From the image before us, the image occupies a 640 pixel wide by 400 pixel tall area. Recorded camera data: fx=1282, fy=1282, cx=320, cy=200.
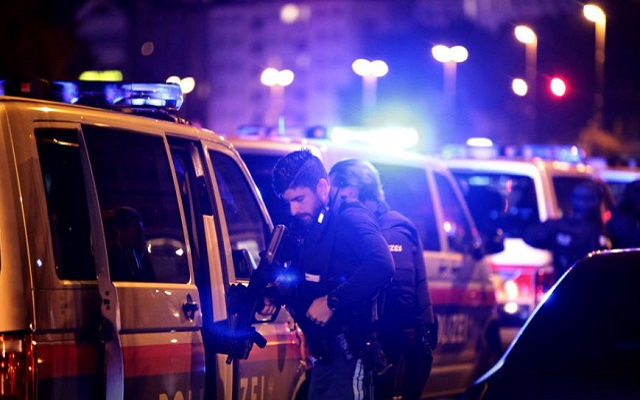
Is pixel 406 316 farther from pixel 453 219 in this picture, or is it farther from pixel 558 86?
pixel 558 86

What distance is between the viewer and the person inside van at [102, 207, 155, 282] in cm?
491

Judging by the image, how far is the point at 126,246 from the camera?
198 inches

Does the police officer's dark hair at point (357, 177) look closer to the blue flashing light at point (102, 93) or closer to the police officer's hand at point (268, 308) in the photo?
the police officer's hand at point (268, 308)

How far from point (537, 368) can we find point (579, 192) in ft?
21.1

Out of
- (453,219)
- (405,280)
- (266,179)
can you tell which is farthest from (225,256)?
→ (453,219)

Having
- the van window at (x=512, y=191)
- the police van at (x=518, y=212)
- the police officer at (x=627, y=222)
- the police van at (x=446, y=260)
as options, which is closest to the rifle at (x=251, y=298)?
the police van at (x=446, y=260)

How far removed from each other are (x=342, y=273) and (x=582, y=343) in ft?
3.71

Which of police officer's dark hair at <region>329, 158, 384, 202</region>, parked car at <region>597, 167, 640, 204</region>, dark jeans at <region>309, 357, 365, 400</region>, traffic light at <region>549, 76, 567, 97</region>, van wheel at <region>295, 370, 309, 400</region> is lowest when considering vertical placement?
van wheel at <region>295, 370, 309, 400</region>

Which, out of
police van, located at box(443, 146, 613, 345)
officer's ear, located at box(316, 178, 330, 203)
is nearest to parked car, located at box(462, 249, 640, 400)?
officer's ear, located at box(316, 178, 330, 203)

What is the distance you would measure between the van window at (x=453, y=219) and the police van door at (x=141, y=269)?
185 inches

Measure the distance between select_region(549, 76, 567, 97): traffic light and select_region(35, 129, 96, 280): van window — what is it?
14.4 m

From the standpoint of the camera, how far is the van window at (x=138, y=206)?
16.4ft

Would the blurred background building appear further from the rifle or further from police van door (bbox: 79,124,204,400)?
the rifle

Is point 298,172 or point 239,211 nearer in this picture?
point 298,172
